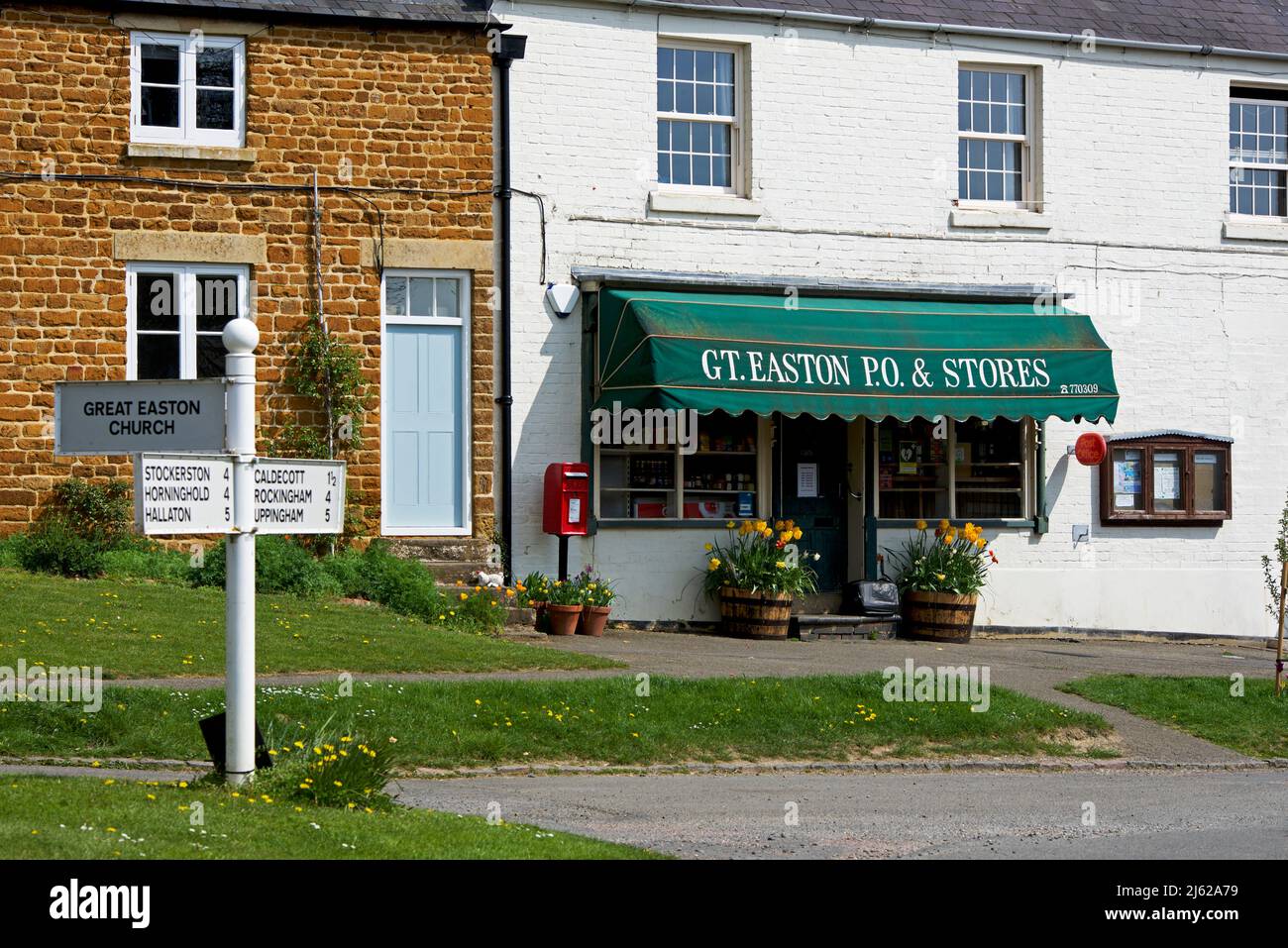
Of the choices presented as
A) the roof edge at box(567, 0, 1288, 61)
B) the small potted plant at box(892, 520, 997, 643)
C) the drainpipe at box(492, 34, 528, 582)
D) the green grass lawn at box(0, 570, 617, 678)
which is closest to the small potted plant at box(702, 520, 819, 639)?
the small potted plant at box(892, 520, 997, 643)

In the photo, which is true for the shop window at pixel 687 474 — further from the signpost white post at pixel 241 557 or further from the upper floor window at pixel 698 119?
the signpost white post at pixel 241 557

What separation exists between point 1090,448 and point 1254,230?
146 inches

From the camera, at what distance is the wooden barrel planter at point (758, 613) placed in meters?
18.1

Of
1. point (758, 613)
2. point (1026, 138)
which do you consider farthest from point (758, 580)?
point (1026, 138)

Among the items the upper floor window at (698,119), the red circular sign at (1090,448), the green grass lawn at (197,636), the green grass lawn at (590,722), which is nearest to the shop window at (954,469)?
the red circular sign at (1090,448)

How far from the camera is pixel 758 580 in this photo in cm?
1825

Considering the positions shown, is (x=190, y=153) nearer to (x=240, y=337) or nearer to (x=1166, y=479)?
(x=240, y=337)

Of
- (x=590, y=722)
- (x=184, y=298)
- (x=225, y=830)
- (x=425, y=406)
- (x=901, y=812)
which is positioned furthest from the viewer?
(x=425, y=406)

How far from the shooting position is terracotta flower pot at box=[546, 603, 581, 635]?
1733cm

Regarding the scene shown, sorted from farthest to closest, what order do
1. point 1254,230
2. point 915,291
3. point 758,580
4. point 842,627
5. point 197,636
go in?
point 1254,230, point 915,291, point 842,627, point 758,580, point 197,636

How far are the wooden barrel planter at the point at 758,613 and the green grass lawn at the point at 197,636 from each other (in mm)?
3478
